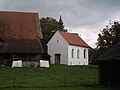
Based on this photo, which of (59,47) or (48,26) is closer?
(59,47)

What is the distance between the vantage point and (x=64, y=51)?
65.7 meters

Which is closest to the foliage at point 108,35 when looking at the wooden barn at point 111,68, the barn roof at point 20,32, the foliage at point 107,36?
the foliage at point 107,36

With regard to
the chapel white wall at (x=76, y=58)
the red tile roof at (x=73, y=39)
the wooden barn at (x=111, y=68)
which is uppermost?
the red tile roof at (x=73, y=39)

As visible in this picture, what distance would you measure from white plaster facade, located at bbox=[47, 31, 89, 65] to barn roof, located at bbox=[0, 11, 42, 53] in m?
10.6

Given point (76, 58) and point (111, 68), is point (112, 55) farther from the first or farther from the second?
point (76, 58)

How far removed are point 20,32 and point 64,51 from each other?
1435 centimetres

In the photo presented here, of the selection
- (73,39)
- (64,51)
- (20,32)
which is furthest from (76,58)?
(20,32)

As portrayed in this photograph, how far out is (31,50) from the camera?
50.5m

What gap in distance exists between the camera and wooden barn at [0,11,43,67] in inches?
1996

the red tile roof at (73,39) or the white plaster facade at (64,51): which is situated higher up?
the red tile roof at (73,39)

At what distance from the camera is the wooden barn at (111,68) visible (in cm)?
2977

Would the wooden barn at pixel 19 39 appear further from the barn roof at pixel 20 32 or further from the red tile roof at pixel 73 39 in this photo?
the red tile roof at pixel 73 39

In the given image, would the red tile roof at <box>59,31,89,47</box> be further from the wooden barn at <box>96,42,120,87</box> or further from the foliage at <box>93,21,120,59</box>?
the wooden barn at <box>96,42,120,87</box>

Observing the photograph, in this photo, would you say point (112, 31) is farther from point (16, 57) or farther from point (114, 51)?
point (114, 51)
